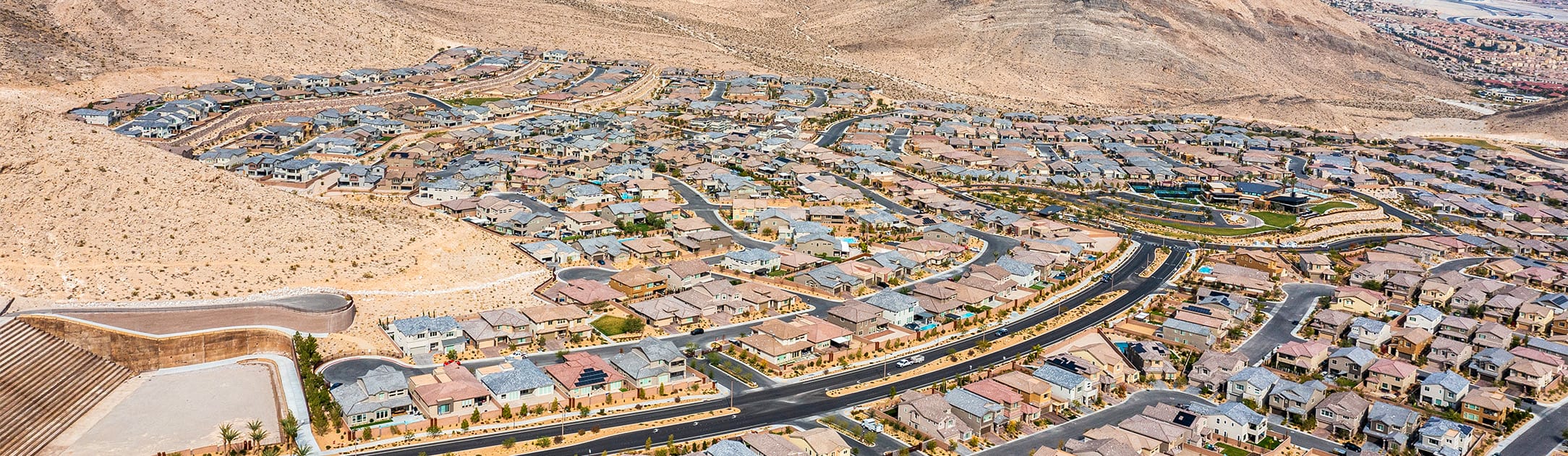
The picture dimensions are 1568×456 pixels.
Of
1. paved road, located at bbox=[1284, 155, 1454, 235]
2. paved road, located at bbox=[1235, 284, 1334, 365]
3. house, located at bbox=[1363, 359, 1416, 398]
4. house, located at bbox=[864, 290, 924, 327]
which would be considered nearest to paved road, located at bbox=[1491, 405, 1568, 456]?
house, located at bbox=[1363, 359, 1416, 398]

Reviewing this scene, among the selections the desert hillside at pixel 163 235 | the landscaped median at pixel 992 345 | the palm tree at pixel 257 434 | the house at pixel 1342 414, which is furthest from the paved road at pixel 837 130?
the palm tree at pixel 257 434

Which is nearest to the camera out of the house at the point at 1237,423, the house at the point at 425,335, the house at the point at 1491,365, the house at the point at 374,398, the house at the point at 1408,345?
the house at the point at 374,398

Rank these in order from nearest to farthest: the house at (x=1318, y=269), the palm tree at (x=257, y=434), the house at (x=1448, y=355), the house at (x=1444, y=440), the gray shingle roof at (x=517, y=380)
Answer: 1. the palm tree at (x=257, y=434)
2. the house at (x=1444, y=440)
3. the gray shingle roof at (x=517, y=380)
4. the house at (x=1448, y=355)
5. the house at (x=1318, y=269)

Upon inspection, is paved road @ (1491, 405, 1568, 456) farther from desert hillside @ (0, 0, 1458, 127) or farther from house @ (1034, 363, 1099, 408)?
desert hillside @ (0, 0, 1458, 127)

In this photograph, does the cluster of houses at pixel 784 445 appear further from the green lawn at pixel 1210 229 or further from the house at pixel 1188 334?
the green lawn at pixel 1210 229

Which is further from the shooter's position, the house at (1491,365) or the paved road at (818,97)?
the paved road at (818,97)

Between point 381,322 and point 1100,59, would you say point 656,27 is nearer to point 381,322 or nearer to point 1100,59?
point 1100,59
